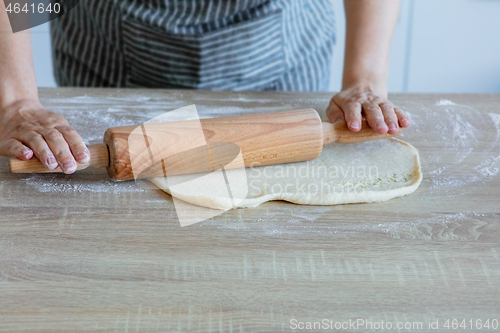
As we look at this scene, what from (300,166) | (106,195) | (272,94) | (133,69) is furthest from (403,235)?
(133,69)

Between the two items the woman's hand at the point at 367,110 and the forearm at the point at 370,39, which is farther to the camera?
the forearm at the point at 370,39

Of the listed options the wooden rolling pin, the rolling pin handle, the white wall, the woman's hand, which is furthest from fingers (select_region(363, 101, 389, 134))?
the white wall

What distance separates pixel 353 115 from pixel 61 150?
598mm

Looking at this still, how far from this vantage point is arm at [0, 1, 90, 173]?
809 millimetres

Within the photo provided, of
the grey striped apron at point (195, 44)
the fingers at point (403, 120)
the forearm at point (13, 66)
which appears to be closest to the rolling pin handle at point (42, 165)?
the forearm at point (13, 66)

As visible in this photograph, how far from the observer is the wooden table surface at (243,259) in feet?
1.99

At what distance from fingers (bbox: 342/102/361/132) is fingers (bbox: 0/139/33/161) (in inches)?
25.0

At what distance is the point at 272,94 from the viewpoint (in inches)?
51.1

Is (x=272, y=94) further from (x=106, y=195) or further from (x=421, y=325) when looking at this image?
(x=421, y=325)

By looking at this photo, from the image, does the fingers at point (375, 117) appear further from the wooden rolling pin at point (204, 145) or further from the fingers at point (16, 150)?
the fingers at point (16, 150)

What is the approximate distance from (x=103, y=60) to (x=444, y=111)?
0.99 m

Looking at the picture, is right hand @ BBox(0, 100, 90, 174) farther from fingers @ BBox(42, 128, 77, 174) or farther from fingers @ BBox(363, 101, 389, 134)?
fingers @ BBox(363, 101, 389, 134)

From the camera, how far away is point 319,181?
88 centimetres

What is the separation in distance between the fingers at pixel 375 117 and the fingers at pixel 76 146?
1.92ft
